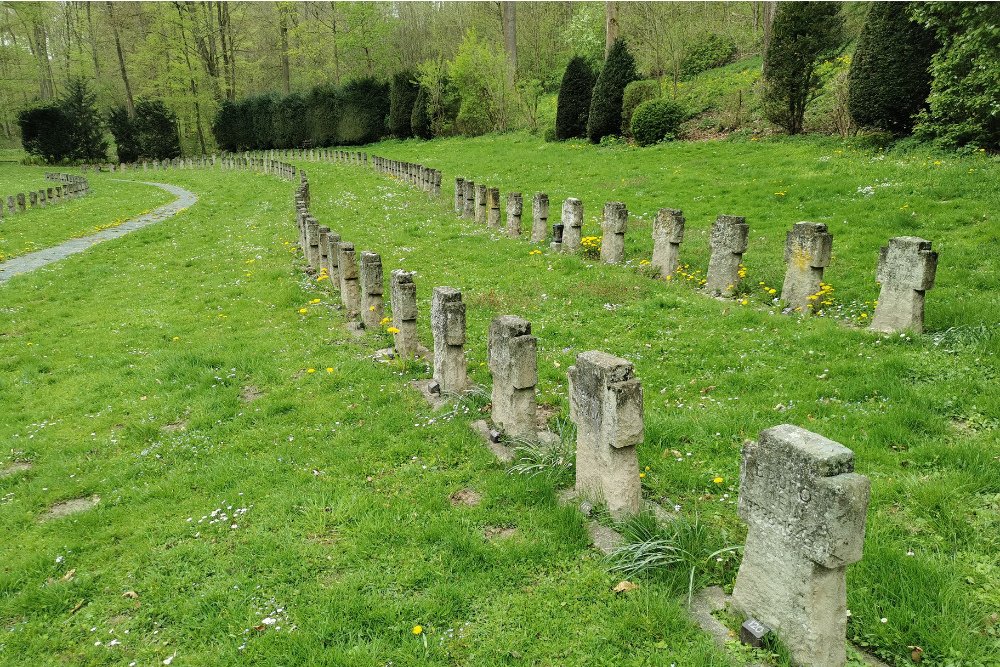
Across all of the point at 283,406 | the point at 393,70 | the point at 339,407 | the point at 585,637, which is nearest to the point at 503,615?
the point at 585,637

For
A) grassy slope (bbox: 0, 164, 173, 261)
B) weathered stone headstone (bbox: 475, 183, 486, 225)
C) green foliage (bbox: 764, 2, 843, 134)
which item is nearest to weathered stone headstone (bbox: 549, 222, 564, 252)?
weathered stone headstone (bbox: 475, 183, 486, 225)

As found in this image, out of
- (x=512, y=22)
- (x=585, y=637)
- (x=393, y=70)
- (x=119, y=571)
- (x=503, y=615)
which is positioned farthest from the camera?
(x=393, y=70)

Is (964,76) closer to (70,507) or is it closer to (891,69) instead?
(891,69)

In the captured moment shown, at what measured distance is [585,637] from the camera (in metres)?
3.72

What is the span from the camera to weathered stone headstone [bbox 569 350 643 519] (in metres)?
4.40

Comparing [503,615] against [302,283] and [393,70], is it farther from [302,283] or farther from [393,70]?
[393,70]

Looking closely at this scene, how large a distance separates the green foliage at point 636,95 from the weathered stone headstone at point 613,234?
15299 millimetres

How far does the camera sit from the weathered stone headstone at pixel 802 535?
10.2ft

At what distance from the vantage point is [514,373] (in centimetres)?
572

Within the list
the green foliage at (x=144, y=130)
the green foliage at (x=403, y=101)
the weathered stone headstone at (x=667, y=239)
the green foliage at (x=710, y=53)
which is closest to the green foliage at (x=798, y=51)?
the weathered stone headstone at (x=667, y=239)

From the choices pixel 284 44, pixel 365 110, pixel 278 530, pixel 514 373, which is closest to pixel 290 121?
pixel 365 110

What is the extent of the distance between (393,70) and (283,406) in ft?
170

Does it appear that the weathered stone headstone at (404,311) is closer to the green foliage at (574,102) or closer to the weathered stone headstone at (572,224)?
the weathered stone headstone at (572,224)

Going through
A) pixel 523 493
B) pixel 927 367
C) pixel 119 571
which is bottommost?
pixel 119 571
